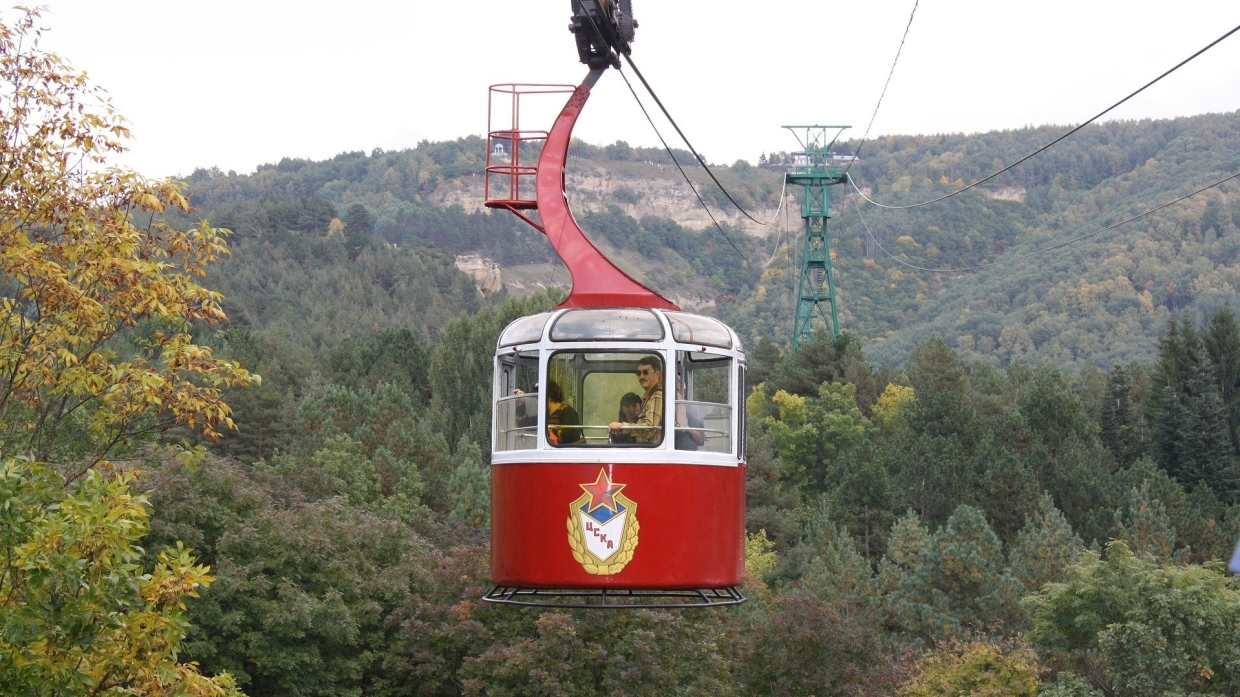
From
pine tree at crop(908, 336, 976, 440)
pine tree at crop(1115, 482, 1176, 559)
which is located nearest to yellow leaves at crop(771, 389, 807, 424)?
pine tree at crop(908, 336, 976, 440)

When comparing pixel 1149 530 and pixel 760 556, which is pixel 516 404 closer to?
pixel 1149 530

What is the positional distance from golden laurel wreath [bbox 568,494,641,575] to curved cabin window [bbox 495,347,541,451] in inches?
33.6

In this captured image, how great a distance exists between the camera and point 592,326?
15.6 meters

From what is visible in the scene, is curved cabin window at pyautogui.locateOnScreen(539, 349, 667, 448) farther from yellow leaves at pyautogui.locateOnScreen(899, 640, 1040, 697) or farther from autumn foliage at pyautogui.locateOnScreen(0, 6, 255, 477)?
yellow leaves at pyautogui.locateOnScreen(899, 640, 1040, 697)

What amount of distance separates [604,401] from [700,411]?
0.96m

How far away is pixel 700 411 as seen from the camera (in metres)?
15.7

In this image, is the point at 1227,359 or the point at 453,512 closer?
the point at 453,512

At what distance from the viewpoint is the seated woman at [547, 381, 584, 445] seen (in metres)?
15.5

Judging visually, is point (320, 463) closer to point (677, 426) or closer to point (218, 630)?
point (218, 630)

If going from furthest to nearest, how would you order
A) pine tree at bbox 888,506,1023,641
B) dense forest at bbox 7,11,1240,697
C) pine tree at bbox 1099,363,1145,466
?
pine tree at bbox 1099,363,1145,466
pine tree at bbox 888,506,1023,641
dense forest at bbox 7,11,1240,697

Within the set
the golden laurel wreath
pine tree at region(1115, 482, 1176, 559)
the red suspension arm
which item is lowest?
pine tree at region(1115, 482, 1176, 559)

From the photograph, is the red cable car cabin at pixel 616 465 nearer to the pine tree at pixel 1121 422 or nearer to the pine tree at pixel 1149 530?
the pine tree at pixel 1149 530

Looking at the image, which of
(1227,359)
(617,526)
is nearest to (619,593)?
(617,526)

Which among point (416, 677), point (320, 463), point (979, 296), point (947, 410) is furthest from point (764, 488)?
point (979, 296)
